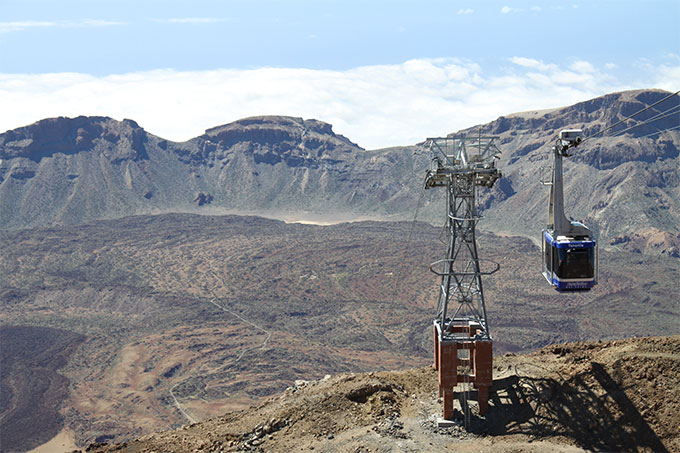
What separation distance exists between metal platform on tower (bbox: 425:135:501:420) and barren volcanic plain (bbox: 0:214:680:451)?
4406 cm

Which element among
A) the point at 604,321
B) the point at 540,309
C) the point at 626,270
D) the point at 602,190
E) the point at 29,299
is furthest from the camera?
the point at 602,190

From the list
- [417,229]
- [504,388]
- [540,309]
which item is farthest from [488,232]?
[504,388]

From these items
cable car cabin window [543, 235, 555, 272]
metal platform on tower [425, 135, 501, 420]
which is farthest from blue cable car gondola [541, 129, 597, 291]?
metal platform on tower [425, 135, 501, 420]

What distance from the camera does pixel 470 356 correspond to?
94.0 feet

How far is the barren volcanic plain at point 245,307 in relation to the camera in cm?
7781

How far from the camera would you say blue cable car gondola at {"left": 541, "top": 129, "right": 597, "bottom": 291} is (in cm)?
→ 2706

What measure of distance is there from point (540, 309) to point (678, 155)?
95442mm

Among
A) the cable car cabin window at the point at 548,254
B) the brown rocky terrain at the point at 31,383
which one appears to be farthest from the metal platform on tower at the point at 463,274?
the brown rocky terrain at the point at 31,383

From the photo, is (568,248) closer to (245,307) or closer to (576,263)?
(576,263)

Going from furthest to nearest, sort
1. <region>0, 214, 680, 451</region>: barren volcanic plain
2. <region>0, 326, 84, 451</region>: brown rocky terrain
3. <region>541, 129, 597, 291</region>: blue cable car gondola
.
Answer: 1. <region>0, 214, 680, 451</region>: barren volcanic plain
2. <region>0, 326, 84, 451</region>: brown rocky terrain
3. <region>541, 129, 597, 291</region>: blue cable car gondola

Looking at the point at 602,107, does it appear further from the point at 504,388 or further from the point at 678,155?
the point at 504,388

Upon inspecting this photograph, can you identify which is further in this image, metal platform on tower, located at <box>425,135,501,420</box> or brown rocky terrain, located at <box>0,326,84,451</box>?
brown rocky terrain, located at <box>0,326,84,451</box>

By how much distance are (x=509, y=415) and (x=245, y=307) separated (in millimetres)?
89898

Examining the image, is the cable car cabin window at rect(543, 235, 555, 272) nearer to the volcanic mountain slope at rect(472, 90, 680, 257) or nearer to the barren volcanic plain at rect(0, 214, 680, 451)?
the barren volcanic plain at rect(0, 214, 680, 451)
